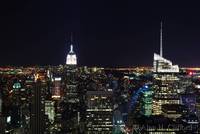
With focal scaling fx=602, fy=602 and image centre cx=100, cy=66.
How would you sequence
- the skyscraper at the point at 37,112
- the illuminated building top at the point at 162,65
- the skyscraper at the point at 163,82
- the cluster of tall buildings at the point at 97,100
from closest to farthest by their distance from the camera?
the skyscraper at the point at 37,112 < the cluster of tall buildings at the point at 97,100 < the skyscraper at the point at 163,82 < the illuminated building top at the point at 162,65

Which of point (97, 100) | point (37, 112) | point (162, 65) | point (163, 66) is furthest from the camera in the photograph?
point (163, 66)

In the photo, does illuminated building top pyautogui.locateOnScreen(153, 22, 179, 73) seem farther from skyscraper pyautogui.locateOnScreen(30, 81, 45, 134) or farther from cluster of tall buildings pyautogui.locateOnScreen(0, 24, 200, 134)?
skyscraper pyautogui.locateOnScreen(30, 81, 45, 134)

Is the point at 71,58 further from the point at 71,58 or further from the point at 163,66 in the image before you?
the point at 163,66

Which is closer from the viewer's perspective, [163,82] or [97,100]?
[97,100]

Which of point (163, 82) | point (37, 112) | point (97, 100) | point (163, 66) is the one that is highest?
point (163, 66)

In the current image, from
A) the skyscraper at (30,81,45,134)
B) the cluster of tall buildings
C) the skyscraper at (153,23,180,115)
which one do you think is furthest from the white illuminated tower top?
the skyscraper at (30,81,45,134)

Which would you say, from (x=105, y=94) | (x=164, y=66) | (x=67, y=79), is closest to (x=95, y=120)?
(x=105, y=94)

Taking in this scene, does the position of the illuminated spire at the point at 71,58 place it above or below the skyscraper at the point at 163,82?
above

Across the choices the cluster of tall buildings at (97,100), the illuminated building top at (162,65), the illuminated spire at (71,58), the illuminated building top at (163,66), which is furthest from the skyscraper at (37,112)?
the illuminated building top at (163,66)

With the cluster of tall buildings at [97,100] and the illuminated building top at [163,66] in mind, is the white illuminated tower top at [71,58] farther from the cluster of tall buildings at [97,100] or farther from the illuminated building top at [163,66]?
the illuminated building top at [163,66]

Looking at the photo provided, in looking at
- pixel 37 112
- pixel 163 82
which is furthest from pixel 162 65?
pixel 37 112

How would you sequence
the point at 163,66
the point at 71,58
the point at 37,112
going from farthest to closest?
1. the point at 163,66
2. the point at 71,58
3. the point at 37,112
